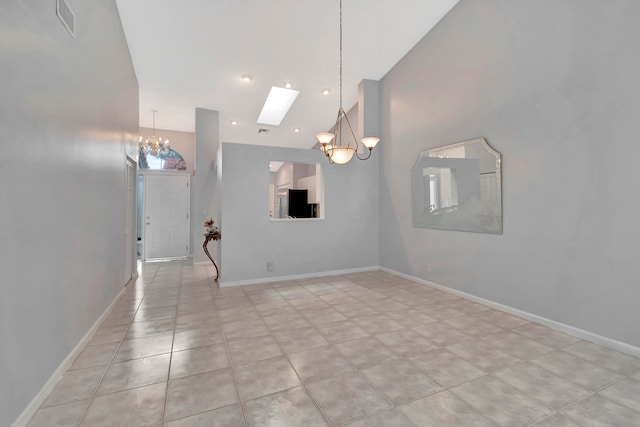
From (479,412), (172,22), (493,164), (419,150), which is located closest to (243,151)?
(172,22)

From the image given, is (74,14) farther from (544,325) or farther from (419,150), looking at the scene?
(544,325)

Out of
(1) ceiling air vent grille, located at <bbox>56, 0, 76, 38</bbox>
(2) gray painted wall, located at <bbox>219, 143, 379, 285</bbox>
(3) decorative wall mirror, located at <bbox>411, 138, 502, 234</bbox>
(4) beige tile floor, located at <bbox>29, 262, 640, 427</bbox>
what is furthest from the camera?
(2) gray painted wall, located at <bbox>219, 143, 379, 285</bbox>

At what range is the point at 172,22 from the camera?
3998mm

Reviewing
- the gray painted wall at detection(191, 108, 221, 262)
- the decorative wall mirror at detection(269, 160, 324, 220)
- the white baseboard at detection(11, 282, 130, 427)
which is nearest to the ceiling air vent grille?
the white baseboard at detection(11, 282, 130, 427)

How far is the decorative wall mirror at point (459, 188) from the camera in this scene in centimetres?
354

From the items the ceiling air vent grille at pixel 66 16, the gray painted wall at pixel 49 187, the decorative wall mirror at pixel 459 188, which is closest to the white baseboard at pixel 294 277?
the decorative wall mirror at pixel 459 188

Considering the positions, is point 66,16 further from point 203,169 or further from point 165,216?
point 165,216

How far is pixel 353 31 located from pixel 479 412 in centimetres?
481

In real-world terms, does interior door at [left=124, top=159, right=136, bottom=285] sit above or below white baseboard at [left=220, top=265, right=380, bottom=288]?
above

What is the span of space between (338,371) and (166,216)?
21.4 ft

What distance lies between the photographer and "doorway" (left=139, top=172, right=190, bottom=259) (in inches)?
279

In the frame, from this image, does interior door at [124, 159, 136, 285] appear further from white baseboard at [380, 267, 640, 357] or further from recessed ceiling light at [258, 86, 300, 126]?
white baseboard at [380, 267, 640, 357]

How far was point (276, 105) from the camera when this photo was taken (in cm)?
679

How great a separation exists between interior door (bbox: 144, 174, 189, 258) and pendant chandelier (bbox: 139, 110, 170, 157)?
0.65m
